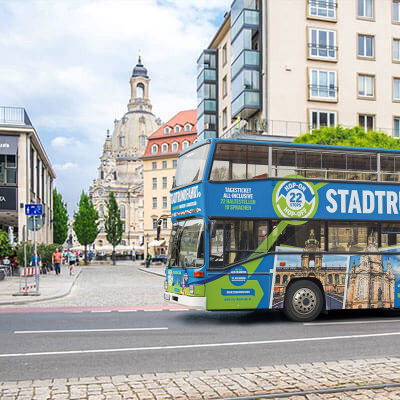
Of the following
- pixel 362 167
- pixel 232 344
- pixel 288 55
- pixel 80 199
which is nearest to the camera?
pixel 232 344

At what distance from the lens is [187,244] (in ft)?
44.0

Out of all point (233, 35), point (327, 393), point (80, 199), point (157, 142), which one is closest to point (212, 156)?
point (327, 393)

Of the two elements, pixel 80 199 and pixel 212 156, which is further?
pixel 80 199

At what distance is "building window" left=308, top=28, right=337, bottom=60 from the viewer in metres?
39.9

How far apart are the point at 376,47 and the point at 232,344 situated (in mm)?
36362

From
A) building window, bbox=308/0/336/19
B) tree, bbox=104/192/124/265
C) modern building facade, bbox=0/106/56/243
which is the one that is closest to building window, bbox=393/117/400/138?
building window, bbox=308/0/336/19

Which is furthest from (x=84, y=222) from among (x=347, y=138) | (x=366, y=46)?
(x=347, y=138)

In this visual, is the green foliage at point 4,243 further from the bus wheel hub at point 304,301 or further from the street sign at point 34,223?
the bus wheel hub at point 304,301

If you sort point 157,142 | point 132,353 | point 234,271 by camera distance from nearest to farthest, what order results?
point 132,353 < point 234,271 < point 157,142

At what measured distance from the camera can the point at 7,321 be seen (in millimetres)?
13492

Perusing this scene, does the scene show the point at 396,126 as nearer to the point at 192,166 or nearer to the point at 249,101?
the point at 249,101

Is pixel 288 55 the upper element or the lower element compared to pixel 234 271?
upper

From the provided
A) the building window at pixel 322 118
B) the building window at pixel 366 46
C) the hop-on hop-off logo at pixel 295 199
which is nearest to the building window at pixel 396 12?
the building window at pixel 366 46

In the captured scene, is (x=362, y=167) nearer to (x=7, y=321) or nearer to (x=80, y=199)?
(x=7, y=321)
